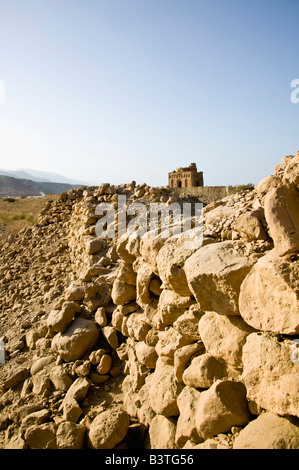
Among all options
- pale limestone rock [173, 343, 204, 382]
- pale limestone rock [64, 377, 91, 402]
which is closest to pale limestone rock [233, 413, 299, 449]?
pale limestone rock [173, 343, 204, 382]

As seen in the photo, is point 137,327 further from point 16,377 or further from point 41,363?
point 16,377

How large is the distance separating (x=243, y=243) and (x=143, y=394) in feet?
6.72

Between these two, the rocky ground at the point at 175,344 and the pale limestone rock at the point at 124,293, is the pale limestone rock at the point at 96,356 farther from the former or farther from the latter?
the pale limestone rock at the point at 124,293

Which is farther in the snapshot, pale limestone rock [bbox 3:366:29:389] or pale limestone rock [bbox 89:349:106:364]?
pale limestone rock [bbox 3:366:29:389]

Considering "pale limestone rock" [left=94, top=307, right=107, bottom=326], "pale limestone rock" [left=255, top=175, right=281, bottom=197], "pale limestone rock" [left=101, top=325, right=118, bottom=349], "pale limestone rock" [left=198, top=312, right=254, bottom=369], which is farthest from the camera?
"pale limestone rock" [left=94, top=307, right=107, bottom=326]

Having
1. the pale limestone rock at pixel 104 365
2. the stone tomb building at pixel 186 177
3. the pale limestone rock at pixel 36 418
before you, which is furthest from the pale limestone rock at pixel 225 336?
the stone tomb building at pixel 186 177

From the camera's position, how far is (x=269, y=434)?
68.8 inches

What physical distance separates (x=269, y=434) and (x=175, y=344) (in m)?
1.24

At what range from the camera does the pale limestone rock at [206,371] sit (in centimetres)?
235

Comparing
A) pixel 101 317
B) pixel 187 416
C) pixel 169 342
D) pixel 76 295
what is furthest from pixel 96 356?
pixel 187 416

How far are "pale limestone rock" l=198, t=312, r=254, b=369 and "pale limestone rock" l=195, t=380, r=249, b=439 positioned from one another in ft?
0.53

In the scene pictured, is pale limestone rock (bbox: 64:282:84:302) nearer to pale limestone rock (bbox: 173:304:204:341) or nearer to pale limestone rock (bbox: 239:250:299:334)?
pale limestone rock (bbox: 173:304:204:341)

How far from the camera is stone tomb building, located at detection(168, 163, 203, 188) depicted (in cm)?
2898

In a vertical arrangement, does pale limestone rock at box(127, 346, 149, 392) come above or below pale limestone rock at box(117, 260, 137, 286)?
below
